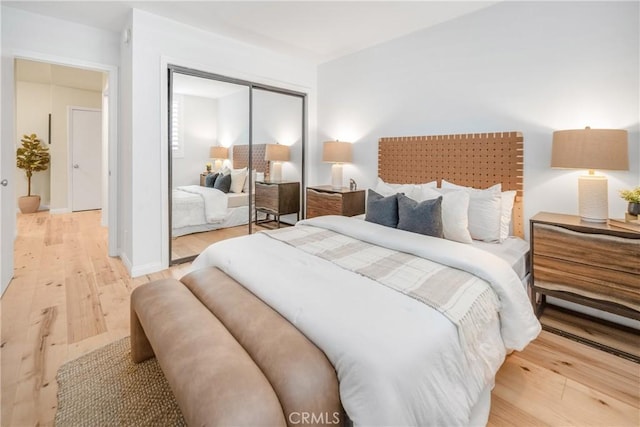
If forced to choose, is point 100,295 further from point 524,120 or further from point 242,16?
point 524,120

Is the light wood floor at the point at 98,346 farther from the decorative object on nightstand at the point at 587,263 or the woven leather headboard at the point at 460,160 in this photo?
the woven leather headboard at the point at 460,160

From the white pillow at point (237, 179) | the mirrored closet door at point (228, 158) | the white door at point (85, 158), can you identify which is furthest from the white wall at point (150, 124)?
the white door at point (85, 158)

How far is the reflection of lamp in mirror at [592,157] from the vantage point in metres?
2.01

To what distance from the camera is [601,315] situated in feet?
7.70

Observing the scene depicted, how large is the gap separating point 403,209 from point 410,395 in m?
1.61

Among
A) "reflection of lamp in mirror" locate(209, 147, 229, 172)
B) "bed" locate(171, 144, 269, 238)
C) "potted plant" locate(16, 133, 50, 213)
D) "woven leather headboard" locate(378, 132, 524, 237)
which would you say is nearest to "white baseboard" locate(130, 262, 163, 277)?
"bed" locate(171, 144, 269, 238)

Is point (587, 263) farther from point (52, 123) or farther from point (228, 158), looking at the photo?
point (52, 123)

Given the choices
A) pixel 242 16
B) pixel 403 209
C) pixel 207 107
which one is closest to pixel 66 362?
pixel 403 209

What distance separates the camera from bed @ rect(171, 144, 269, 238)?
11.3 feet

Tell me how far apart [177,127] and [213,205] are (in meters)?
0.96

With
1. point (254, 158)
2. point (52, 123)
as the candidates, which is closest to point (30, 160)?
point (52, 123)

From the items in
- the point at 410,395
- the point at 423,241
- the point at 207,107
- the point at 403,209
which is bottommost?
the point at 410,395

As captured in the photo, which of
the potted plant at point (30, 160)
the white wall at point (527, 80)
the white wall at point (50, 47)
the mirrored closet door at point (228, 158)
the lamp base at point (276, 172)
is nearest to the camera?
the white wall at point (527, 80)

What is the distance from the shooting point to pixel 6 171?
2699 mm
